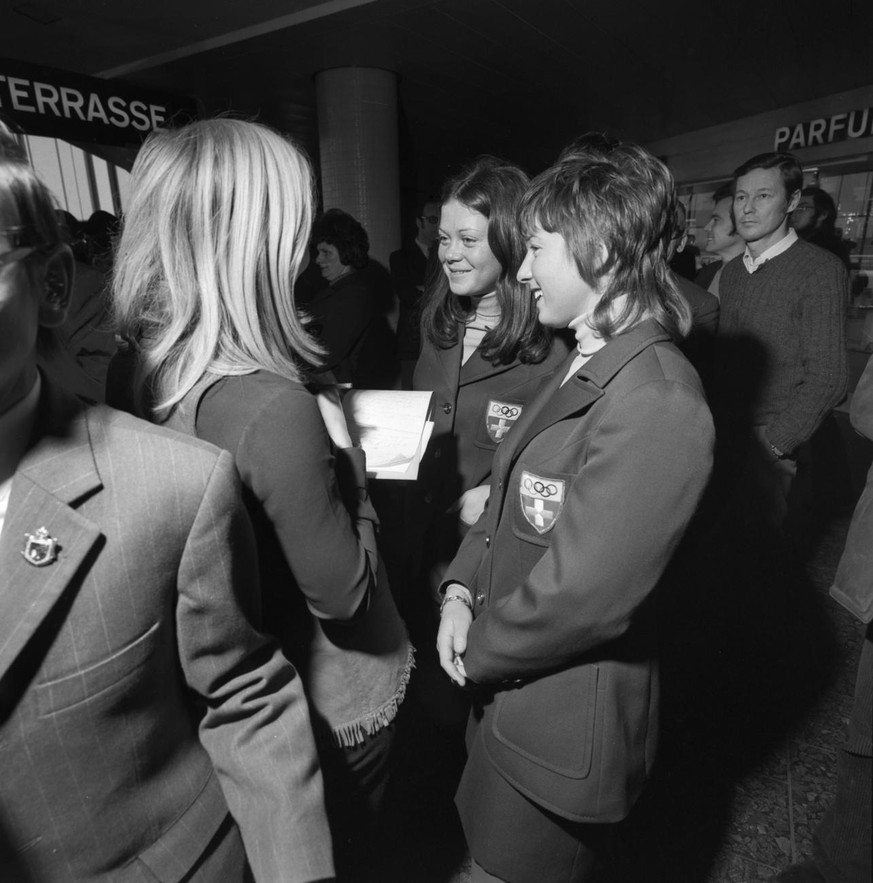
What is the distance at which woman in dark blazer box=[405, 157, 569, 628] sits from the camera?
2.03 meters

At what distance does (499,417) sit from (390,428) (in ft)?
1.72

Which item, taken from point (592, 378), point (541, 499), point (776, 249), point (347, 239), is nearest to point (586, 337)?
point (592, 378)

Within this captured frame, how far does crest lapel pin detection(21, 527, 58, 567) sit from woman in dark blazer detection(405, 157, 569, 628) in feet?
4.55

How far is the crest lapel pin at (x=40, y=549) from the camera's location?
0.72 metres

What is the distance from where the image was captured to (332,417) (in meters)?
1.29

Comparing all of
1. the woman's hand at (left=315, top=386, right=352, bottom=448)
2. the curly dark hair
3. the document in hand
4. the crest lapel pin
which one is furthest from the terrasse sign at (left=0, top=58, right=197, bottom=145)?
the crest lapel pin

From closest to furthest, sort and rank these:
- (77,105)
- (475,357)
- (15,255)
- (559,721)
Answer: (15,255) < (559,721) < (475,357) < (77,105)

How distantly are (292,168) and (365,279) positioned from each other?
2.50 m

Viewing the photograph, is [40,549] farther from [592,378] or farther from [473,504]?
[473,504]

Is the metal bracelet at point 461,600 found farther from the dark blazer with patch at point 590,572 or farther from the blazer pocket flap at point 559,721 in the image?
the blazer pocket flap at point 559,721

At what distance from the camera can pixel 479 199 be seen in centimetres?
204

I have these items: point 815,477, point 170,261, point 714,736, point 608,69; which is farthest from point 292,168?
point 608,69

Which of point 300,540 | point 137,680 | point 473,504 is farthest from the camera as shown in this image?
point 473,504

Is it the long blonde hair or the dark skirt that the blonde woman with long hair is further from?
the dark skirt
